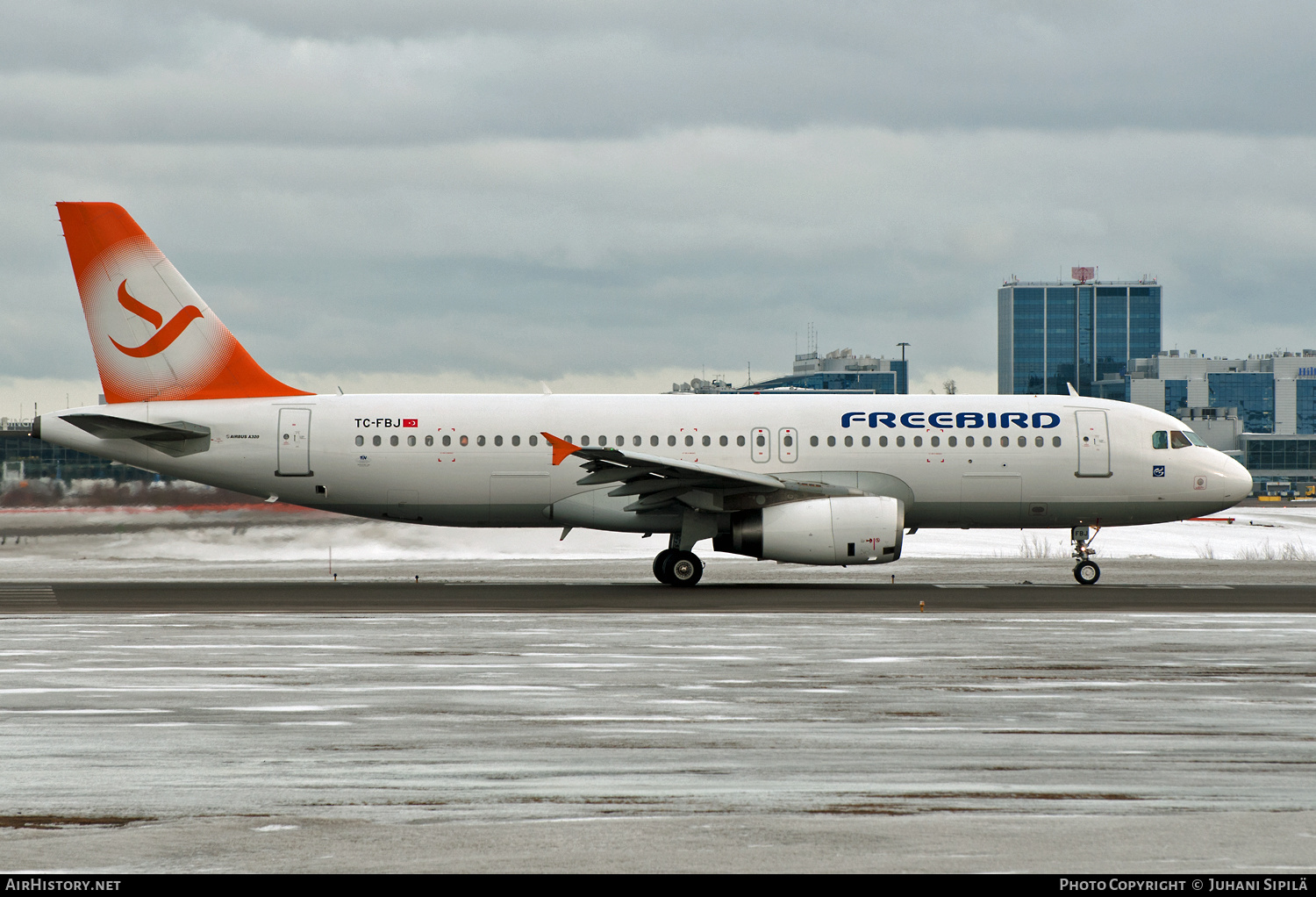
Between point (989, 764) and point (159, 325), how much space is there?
75.1 ft

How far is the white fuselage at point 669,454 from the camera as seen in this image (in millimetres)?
27031

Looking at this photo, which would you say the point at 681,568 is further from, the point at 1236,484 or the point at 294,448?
the point at 1236,484

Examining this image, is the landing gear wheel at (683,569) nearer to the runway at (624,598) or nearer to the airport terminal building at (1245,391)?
the runway at (624,598)

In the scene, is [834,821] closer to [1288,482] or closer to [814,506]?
[814,506]

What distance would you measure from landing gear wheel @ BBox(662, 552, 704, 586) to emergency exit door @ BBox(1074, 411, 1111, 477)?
8.01 m

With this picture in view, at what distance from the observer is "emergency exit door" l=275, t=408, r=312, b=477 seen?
27.2 metres

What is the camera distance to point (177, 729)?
10.4 m

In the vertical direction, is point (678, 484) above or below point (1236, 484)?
below

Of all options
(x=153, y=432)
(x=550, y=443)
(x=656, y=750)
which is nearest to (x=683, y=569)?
(x=550, y=443)

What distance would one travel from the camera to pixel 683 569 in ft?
86.1

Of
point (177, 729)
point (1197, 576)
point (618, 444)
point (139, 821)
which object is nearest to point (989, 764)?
point (139, 821)

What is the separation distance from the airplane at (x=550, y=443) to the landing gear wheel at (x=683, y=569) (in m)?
0.04

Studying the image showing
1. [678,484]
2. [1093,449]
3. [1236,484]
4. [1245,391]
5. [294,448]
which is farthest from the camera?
[1245,391]

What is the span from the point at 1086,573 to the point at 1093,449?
2.58 meters
